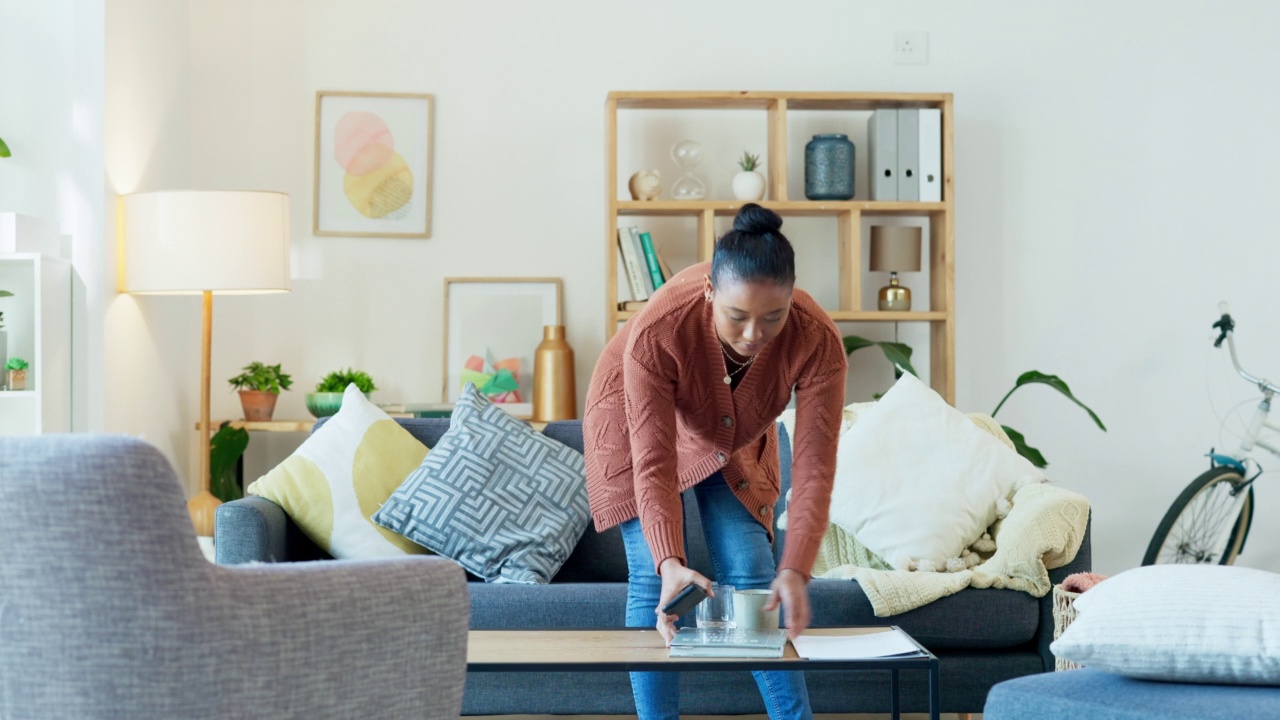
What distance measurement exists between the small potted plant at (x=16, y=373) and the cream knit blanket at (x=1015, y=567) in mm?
2061

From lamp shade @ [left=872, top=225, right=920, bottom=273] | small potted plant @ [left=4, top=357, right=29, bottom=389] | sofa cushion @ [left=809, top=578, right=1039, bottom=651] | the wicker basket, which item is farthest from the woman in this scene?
lamp shade @ [left=872, top=225, right=920, bottom=273]

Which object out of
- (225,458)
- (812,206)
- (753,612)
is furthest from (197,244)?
(753,612)

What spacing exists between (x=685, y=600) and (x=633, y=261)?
2174 millimetres

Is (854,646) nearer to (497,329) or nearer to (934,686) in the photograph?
(934,686)

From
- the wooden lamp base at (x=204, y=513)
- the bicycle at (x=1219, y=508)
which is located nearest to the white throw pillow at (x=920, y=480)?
the bicycle at (x=1219, y=508)

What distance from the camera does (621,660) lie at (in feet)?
5.28

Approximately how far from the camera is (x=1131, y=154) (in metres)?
4.12

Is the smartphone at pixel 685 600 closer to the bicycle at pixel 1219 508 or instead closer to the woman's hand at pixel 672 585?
the woman's hand at pixel 672 585

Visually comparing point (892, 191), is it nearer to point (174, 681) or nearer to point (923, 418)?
point (923, 418)

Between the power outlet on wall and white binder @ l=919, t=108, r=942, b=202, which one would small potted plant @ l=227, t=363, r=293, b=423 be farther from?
the power outlet on wall

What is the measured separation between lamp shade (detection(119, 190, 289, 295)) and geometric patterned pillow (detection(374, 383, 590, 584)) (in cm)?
87

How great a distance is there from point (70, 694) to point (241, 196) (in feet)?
8.32

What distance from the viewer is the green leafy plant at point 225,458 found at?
3654 millimetres

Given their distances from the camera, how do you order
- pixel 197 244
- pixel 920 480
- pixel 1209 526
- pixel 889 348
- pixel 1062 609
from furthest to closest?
pixel 1209 526
pixel 889 348
pixel 197 244
pixel 920 480
pixel 1062 609
